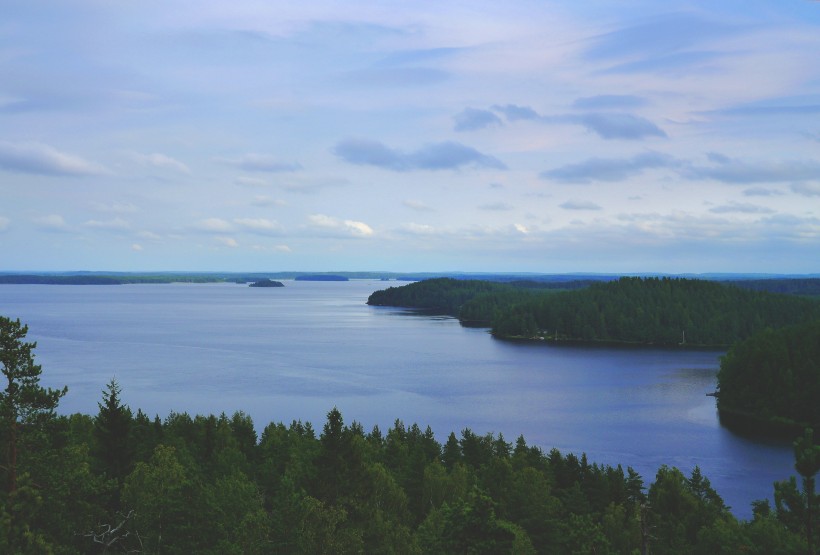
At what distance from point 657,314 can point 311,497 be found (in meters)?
136

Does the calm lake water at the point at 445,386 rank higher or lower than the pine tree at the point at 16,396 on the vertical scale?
lower

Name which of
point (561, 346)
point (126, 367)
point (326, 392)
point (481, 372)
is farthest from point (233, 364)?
point (561, 346)

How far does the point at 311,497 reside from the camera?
25031 mm

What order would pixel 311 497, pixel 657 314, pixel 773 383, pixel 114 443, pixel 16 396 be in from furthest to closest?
1. pixel 657 314
2. pixel 773 383
3. pixel 114 443
4. pixel 311 497
5. pixel 16 396

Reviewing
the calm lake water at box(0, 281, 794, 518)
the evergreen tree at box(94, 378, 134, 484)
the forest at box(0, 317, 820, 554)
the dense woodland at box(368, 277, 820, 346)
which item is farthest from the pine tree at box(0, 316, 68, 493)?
the dense woodland at box(368, 277, 820, 346)

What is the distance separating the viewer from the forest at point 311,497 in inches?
655

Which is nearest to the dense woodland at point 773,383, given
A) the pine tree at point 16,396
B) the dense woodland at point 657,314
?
the dense woodland at point 657,314

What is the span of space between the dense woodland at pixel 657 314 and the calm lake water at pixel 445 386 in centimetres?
1341

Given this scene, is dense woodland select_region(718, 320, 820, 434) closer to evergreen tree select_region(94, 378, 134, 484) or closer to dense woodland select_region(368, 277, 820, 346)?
evergreen tree select_region(94, 378, 134, 484)

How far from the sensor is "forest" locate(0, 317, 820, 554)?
54.6 feet

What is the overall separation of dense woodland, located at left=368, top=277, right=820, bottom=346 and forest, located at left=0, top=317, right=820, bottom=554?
106221 millimetres

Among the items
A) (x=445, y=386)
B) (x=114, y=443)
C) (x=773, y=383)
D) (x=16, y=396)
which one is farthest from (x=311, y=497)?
(x=445, y=386)

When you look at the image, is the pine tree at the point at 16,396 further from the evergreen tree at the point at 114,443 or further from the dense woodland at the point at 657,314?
the dense woodland at the point at 657,314

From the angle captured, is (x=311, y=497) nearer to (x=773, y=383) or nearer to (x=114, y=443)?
(x=114, y=443)
